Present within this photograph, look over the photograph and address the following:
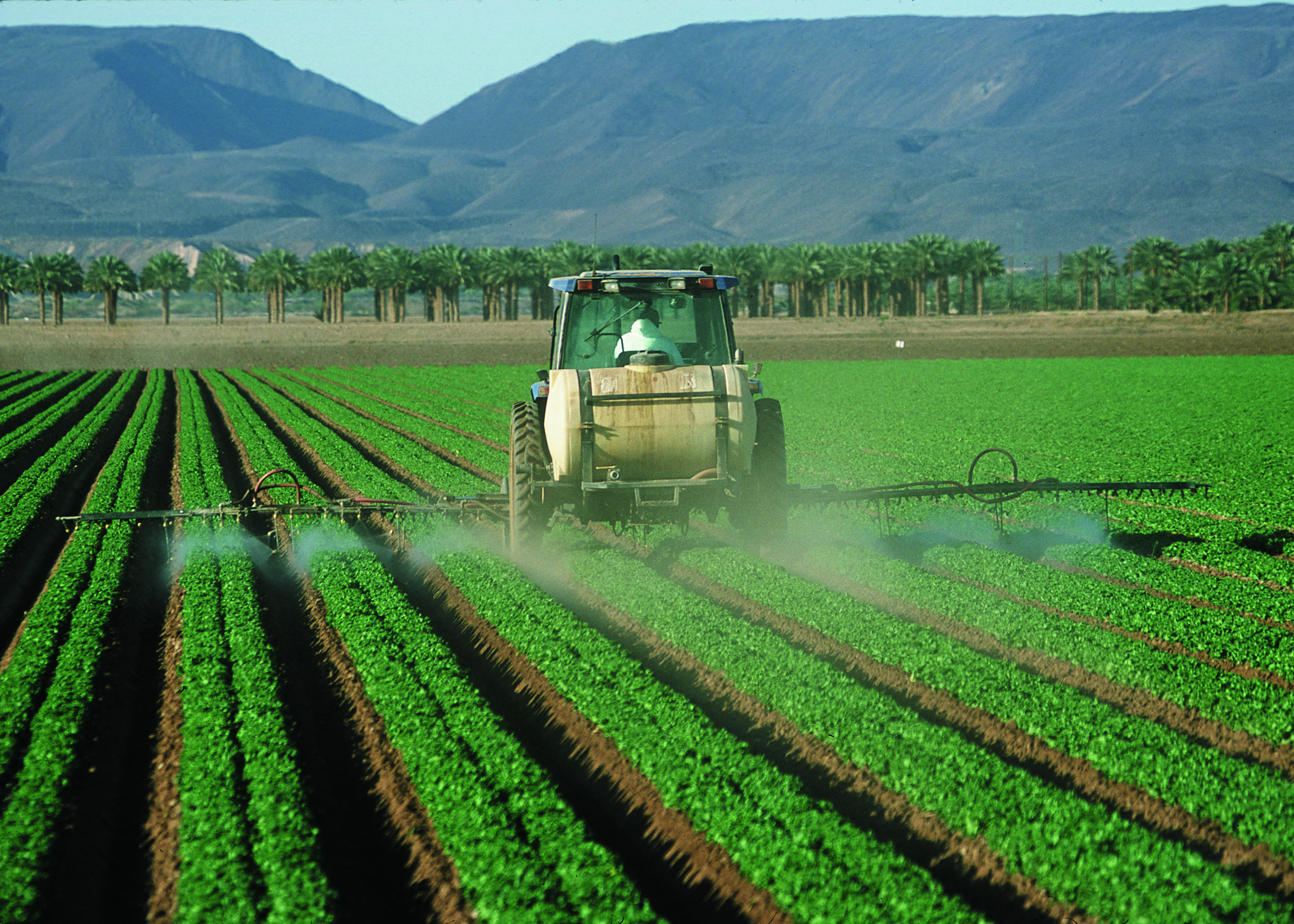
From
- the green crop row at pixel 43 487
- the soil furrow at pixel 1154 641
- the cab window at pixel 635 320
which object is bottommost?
the soil furrow at pixel 1154 641

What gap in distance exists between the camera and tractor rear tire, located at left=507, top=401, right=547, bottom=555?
11.1m

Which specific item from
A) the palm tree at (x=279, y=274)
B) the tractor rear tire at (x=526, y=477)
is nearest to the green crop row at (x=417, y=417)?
the tractor rear tire at (x=526, y=477)

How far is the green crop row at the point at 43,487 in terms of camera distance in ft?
43.3

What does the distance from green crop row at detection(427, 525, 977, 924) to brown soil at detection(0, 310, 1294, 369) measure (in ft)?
131

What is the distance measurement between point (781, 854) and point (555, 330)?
284 inches

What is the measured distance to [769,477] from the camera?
11.4 metres

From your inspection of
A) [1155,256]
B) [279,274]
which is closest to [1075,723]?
[279,274]

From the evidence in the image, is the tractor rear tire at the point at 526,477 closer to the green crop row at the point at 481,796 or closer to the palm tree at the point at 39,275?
the green crop row at the point at 481,796

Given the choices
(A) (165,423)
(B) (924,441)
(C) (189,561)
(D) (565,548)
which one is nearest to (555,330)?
(D) (565,548)

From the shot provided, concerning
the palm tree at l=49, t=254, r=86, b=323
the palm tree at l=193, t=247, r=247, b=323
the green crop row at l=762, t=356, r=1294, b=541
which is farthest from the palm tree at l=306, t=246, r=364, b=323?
the green crop row at l=762, t=356, r=1294, b=541

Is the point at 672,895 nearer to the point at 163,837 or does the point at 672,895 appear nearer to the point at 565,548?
the point at 163,837

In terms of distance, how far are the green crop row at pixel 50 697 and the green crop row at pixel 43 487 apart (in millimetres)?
753

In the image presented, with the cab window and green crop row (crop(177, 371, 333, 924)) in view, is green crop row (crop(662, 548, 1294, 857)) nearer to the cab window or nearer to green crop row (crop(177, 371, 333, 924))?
the cab window

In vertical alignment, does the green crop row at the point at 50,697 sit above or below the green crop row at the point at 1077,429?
below
